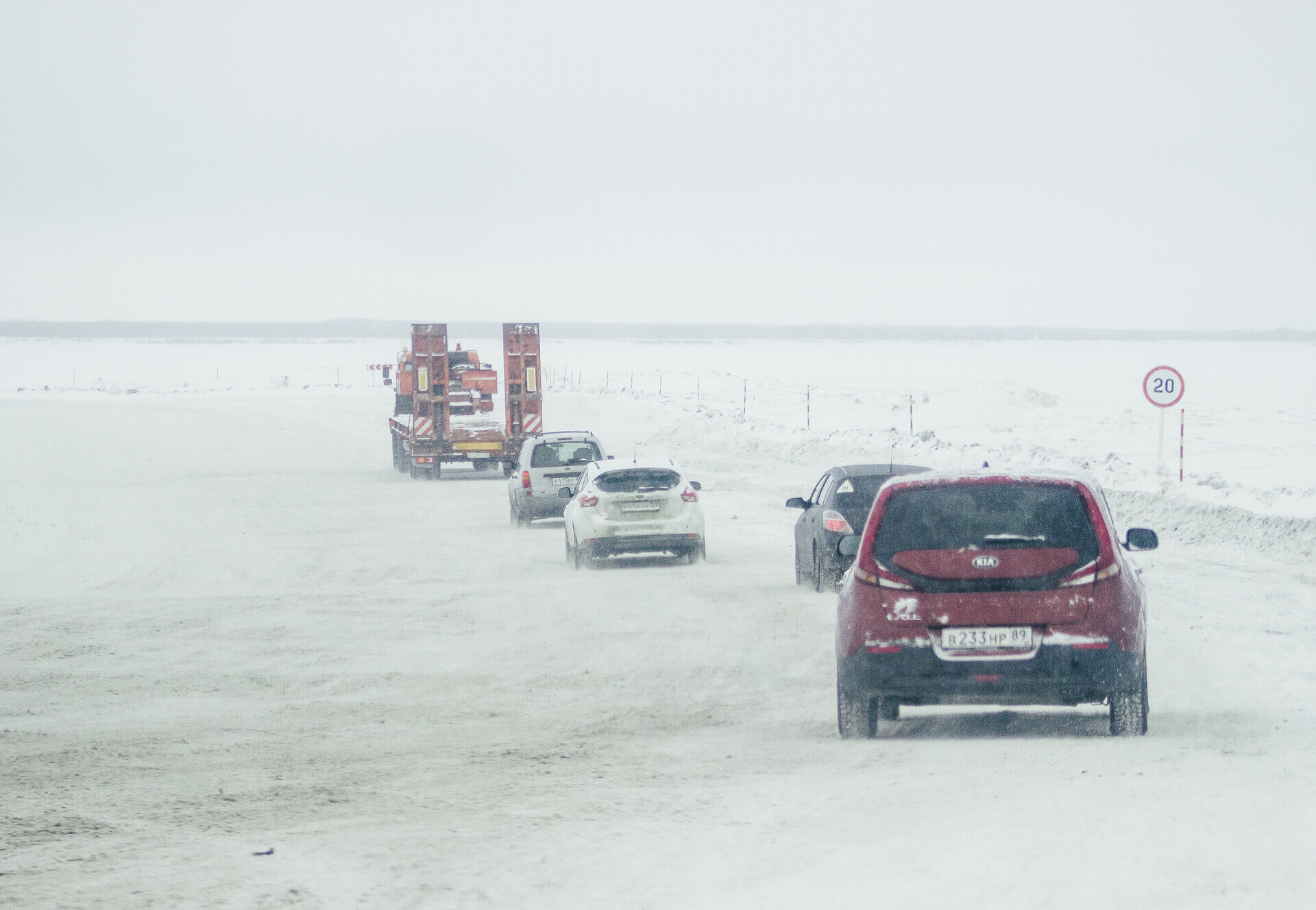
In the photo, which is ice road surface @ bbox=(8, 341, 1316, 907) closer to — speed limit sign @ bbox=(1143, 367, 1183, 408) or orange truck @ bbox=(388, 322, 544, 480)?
speed limit sign @ bbox=(1143, 367, 1183, 408)

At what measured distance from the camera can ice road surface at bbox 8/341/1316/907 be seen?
19.9 ft

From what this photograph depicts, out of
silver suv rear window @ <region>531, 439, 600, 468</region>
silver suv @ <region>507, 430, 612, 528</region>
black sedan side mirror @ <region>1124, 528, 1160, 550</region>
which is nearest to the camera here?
black sedan side mirror @ <region>1124, 528, 1160, 550</region>

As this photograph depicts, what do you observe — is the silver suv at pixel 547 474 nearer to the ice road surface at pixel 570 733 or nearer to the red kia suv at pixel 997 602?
the ice road surface at pixel 570 733

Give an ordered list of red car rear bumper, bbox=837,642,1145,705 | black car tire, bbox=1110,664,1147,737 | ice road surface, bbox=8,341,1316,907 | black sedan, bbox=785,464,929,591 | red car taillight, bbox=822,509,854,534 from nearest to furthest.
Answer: ice road surface, bbox=8,341,1316,907, red car rear bumper, bbox=837,642,1145,705, black car tire, bbox=1110,664,1147,737, red car taillight, bbox=822,509,854,534, black sedan, bbox=785,464,929,591

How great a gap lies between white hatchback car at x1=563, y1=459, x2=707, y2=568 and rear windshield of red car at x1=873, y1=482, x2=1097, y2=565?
33.7ft

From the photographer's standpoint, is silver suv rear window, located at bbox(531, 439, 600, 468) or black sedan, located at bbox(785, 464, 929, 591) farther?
silver suv rear window, located at bbox(531, 439, 600, 468)

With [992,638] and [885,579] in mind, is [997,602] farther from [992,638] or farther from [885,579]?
[885,579]

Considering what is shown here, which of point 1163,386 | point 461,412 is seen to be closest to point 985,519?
point 1163,386

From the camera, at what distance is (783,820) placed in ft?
22.7

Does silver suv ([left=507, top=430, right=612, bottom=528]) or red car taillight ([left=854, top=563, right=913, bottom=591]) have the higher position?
red car taillight ([left=854, top=563, right=913, bottom=591])

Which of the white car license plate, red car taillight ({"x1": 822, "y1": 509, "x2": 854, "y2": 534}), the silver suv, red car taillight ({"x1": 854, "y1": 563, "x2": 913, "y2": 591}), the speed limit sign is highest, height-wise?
the speed limit sign

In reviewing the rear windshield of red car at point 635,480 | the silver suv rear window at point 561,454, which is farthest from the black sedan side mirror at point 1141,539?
the silver suv rear window at point 561,454

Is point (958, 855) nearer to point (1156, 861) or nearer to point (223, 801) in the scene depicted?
point (1156, 861)

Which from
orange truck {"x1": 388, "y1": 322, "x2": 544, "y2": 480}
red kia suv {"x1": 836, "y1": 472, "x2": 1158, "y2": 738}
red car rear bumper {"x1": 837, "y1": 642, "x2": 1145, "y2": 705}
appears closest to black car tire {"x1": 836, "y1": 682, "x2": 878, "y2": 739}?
red kia suv {"x1": 836, "y1": 472, "x2": 1158, "y2": 738}
